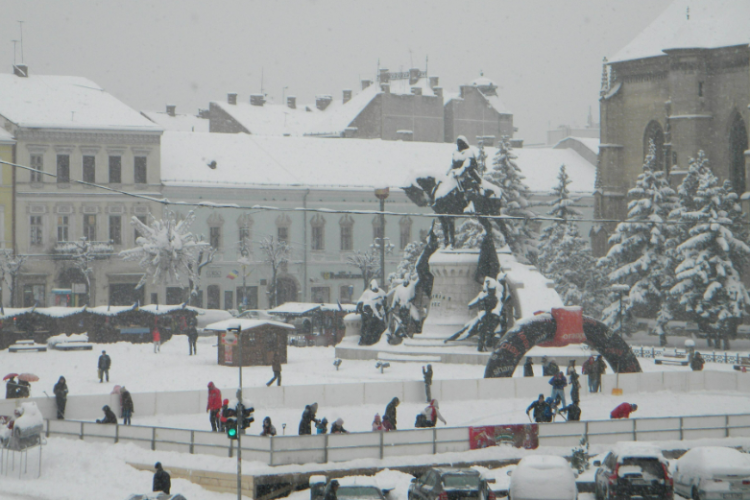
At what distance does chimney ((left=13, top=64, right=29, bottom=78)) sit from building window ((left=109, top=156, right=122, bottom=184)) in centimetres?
720

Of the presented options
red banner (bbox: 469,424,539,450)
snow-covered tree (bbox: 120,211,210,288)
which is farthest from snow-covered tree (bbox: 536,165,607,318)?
red banner (bbox: 469,424,539,450)

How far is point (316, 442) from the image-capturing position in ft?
67.9

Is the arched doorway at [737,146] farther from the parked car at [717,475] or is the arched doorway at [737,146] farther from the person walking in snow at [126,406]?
the parked car at [717,475]

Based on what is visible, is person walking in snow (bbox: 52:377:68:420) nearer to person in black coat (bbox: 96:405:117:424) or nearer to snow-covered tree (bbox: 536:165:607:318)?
person in black coat (bbox: 96:405:117:424)

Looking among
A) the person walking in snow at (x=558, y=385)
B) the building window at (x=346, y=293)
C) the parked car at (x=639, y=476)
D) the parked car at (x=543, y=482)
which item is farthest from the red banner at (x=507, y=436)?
the building window at (x=346, y=293)

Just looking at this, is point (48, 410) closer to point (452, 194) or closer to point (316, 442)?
point (316, 442)

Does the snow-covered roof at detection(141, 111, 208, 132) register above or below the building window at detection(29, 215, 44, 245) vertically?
above

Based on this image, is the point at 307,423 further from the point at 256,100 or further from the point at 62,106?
the point at 256,100

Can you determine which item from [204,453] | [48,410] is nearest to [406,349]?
[48,410]

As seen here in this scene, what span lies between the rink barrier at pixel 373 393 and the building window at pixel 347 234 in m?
39.5

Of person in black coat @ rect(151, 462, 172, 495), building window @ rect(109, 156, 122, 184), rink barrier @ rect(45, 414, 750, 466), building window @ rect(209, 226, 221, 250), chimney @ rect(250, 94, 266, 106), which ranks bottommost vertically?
person in black coat @ rect(151, 462, 172, 495)

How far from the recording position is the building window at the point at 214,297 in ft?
217

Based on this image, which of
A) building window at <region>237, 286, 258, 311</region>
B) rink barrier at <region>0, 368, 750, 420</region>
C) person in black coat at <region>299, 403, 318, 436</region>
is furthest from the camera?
building window at <region>237, 286, 258, 311</region>

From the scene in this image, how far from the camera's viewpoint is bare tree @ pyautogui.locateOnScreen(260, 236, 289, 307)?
66.9 meters
